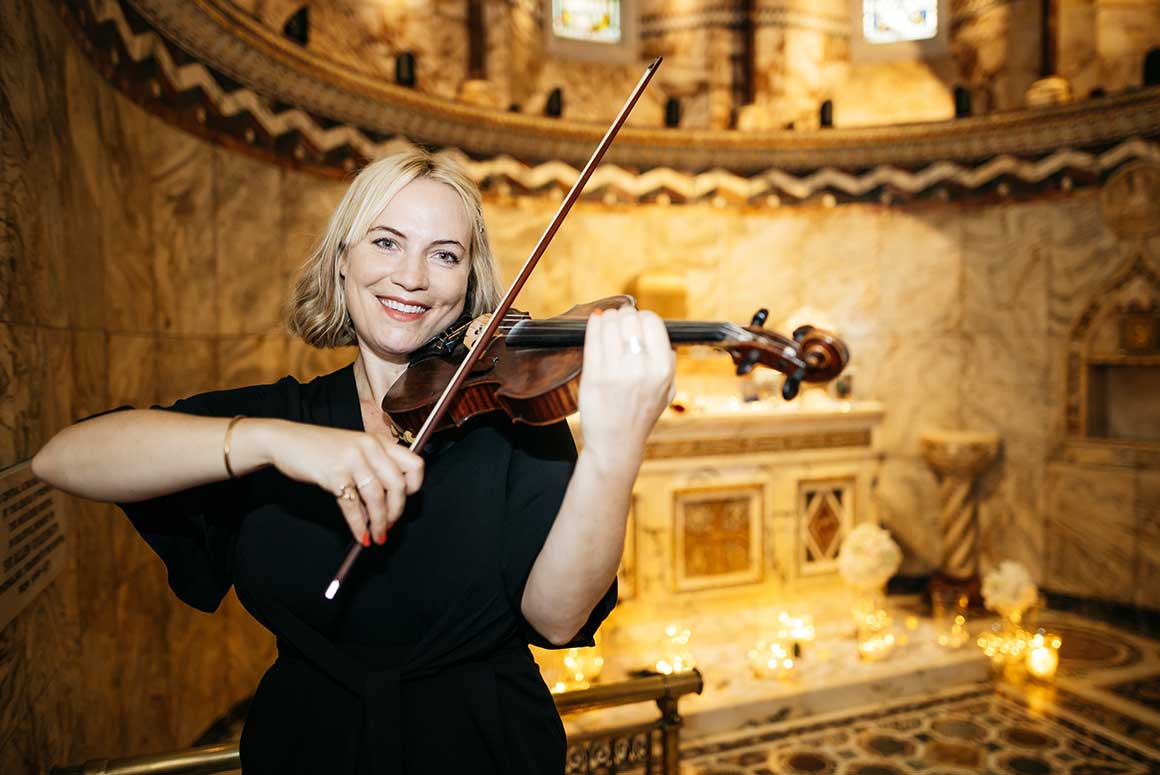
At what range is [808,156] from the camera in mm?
6723

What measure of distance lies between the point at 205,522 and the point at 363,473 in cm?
53

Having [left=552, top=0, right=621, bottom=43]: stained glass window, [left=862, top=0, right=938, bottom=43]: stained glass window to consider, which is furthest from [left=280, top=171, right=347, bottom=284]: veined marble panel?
[left=862, top=0, right=938, bottom=43]: stained glass window

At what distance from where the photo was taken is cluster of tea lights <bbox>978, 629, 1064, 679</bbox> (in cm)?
475

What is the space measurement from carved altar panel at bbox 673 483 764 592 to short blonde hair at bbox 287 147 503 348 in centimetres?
415

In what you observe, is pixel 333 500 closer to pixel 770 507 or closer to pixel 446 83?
pixel 770 507

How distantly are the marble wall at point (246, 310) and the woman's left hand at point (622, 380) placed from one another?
1760mm

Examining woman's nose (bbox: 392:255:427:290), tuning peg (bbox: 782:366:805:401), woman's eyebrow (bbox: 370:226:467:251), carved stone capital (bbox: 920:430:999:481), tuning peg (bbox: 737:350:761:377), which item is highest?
woman's eyebrow (bbox: 370:226:467:251)

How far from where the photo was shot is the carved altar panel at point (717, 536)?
214 inches

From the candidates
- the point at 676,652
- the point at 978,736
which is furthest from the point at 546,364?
the point at 978,736

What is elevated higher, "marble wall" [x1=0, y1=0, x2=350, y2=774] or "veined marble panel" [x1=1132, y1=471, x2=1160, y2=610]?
"marble wall" [x1=0, y1=0, x2=350, y2=774]

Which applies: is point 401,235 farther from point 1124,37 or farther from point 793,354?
point 1124,37

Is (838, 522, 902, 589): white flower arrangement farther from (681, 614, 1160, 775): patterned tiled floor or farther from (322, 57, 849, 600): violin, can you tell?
(322, 57, 849, 600): violin

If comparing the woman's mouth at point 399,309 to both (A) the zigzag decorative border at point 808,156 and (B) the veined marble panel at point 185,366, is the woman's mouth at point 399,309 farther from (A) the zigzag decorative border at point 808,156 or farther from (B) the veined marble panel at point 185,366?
(A) the zigzag decorative border at point 808,156

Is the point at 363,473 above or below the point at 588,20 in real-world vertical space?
below
